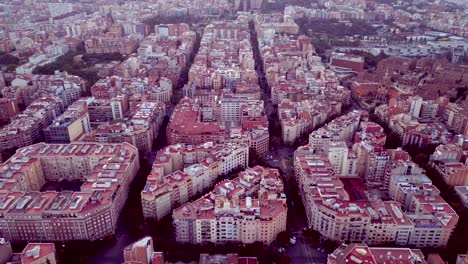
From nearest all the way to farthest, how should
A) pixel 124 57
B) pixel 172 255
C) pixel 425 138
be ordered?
1. pixel 172 255
2. pixel 425 138
3. pixel 124 57

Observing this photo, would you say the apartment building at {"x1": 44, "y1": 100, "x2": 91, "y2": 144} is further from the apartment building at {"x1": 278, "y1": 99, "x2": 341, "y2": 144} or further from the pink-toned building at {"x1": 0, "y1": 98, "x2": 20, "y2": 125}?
the apartment building at {"x1": 278, "y1": 99, "x2": 341, "y2": 144}

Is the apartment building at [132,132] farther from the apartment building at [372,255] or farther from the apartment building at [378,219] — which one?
the apartment building at [372,255]

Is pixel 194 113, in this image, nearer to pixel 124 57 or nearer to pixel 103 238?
pixel 103 238

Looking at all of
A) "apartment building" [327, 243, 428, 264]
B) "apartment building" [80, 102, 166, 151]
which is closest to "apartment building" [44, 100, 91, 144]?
"apartment building" [80, 102, 166, 151]

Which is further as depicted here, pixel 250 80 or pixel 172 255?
pixel 250 80

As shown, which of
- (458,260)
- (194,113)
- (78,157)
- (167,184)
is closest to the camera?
(458,260)

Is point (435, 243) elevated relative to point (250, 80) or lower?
lower

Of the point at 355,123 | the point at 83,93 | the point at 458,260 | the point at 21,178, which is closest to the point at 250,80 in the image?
the point at 355,123

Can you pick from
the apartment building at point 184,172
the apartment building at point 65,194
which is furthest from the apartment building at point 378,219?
the apartment building at point 65,194

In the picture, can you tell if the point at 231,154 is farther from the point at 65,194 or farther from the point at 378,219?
the point at 65,194
